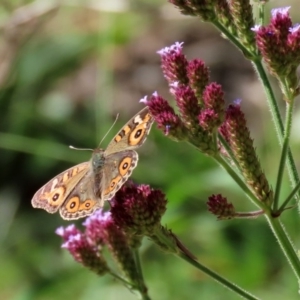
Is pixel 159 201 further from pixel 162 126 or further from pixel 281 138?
pixel 281 138

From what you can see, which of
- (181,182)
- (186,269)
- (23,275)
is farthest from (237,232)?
(23,275)

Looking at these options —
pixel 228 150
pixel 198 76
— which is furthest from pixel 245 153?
pixel 198 76

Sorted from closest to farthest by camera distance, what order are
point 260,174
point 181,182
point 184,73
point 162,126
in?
point 260,174 < point 162,126 < point 184,73 < point 181,182

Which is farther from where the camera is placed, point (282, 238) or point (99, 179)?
point (99, 179)

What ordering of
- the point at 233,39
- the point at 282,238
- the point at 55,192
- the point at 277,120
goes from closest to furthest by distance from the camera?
1. the point at 282,238
2. the point at 277,120
3. the point at 233,39
4. the point at 55,192

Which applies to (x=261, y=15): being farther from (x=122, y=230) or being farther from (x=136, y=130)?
(x=122, y=230)

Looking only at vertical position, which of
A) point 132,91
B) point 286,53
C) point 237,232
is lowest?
point 132,91

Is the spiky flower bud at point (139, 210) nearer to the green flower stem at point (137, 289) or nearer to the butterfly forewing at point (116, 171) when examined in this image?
the butterfly forewing at point (116, 171)
